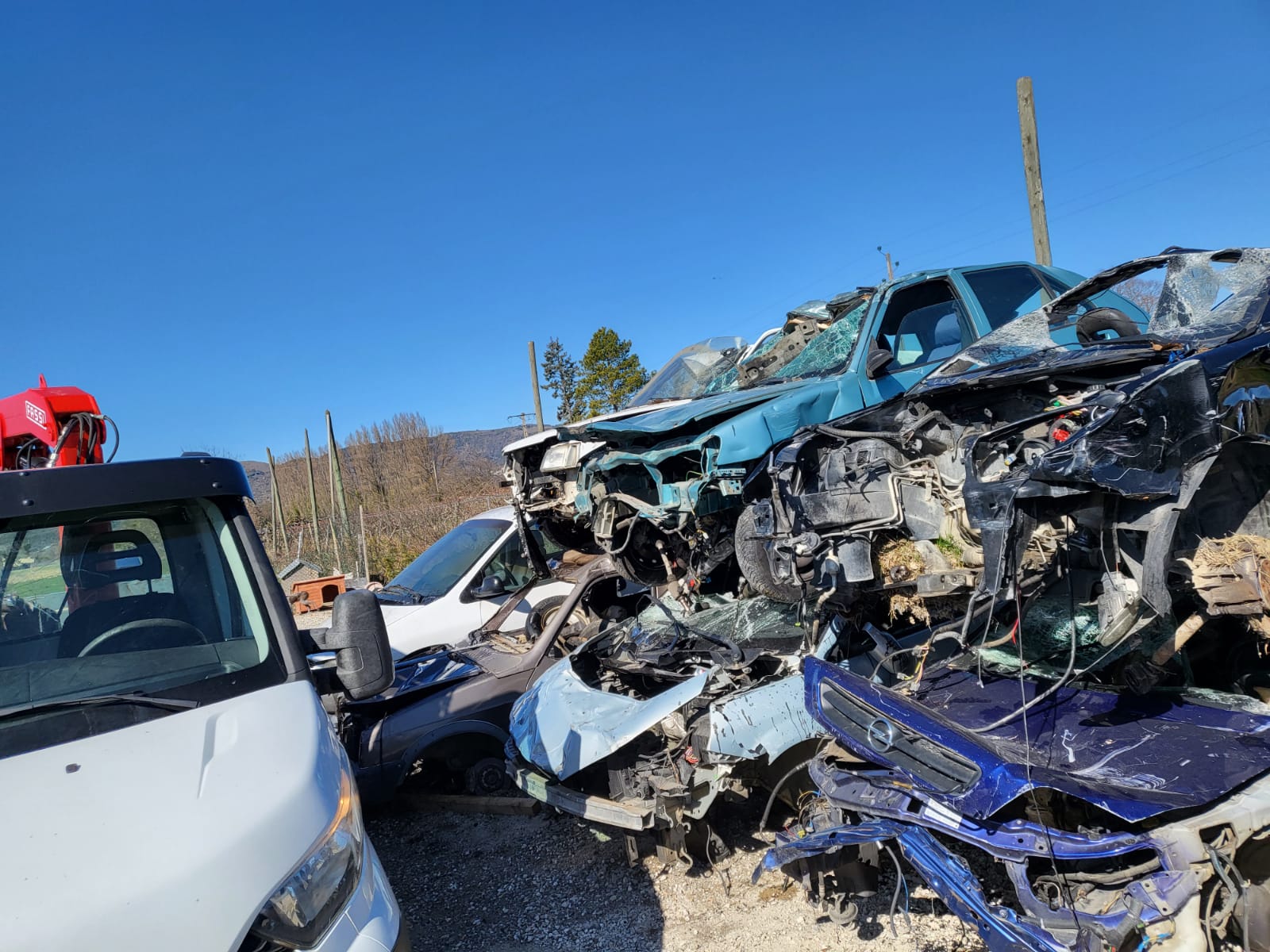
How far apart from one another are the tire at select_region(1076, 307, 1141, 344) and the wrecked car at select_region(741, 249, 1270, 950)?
17 cm

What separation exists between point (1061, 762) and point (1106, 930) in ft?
1.98

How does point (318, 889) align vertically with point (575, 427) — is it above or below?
below

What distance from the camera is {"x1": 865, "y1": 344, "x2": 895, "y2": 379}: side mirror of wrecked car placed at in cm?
484

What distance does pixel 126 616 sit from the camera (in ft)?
8.04

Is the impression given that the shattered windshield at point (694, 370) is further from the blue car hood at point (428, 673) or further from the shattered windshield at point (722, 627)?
the blue car hood at point (428, 673)

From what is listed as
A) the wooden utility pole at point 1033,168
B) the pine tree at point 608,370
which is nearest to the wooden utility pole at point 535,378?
the pine tree at point 608,370

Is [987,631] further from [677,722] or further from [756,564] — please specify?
[677,722]

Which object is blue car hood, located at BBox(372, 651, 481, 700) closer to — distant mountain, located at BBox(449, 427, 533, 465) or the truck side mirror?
the truck side mirror

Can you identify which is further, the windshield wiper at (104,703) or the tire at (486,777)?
the tire at (486,777)

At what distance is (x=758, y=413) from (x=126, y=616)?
3189 millimetres

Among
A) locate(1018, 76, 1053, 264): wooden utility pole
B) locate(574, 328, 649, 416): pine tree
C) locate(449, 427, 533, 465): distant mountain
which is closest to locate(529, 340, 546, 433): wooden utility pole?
locate(574, 328, 649, 416): pine tree

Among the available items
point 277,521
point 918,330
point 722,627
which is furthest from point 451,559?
point 277,521

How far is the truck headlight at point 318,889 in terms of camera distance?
5.57 ft

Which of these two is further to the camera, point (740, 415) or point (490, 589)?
point (490, 589)
